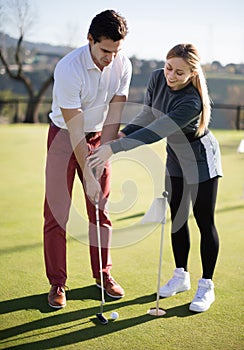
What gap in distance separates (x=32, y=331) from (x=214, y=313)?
0.87 m

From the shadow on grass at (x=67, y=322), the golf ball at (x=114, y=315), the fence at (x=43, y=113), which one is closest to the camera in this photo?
the shadow on grass at (x=67, y=322)

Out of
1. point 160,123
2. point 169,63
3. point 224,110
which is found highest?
point 169,63

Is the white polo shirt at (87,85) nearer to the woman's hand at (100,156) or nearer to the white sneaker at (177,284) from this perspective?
the woman's hand at (100,156)

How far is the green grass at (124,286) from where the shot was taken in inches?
97.6

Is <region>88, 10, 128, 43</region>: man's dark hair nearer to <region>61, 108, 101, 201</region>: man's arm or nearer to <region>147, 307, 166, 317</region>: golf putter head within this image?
<region>61, 108, 101, 201</region>: man's arm

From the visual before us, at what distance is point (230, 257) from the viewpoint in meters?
3.67

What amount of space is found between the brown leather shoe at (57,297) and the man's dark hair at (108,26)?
49.4 inches

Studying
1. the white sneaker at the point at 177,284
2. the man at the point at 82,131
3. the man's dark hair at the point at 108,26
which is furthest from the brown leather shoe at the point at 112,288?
the man's dark hair at the point at 108,26

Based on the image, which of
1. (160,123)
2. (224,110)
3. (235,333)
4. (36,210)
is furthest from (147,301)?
(224,110)

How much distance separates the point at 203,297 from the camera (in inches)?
112

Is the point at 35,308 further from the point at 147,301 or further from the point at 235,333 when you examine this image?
the point at 235,333

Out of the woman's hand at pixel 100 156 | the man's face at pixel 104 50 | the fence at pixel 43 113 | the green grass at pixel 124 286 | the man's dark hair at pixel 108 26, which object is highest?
the man's dark hair at pixel 108 26

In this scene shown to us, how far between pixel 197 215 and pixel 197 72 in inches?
28.2

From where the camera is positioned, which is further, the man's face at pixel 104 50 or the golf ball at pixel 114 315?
the golf ball at pixel 114 315
